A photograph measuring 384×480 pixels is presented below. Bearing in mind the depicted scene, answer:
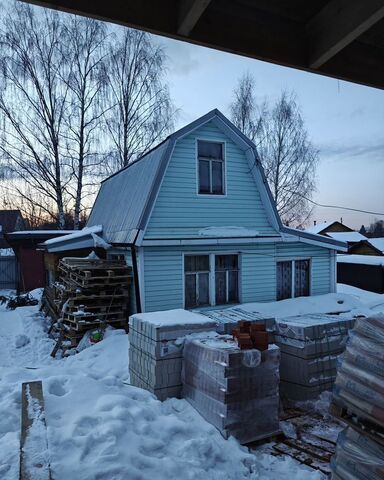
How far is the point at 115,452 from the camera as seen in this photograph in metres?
3.39

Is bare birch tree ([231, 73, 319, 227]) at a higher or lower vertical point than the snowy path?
higher

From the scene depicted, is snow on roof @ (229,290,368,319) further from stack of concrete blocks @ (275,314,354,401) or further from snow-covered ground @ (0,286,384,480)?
snow-covered ground @ (0,286,384,480)

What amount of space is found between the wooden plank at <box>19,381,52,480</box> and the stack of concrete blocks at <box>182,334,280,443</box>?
2015 mm

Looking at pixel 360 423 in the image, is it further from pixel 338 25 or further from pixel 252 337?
pixel 338 25

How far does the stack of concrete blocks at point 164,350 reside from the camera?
529 cm

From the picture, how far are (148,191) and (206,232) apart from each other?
2.08 m

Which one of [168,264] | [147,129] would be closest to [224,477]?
[168,264]

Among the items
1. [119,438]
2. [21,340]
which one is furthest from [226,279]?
[119,438]

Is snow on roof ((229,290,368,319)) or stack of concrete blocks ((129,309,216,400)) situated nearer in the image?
stack of concrete blocks ((129,309,216,400))

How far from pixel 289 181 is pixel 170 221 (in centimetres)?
1819

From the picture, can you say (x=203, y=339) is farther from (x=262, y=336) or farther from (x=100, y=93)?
(x=100, y=93)

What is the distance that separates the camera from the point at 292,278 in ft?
40.2

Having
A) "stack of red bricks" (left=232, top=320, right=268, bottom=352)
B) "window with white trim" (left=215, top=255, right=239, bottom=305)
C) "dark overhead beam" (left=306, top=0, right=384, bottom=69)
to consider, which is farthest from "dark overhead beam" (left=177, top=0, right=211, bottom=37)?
"window with white trim" (left=215, top=255, right=239, bottom=305)

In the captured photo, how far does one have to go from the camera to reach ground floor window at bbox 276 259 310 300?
12148 mm
